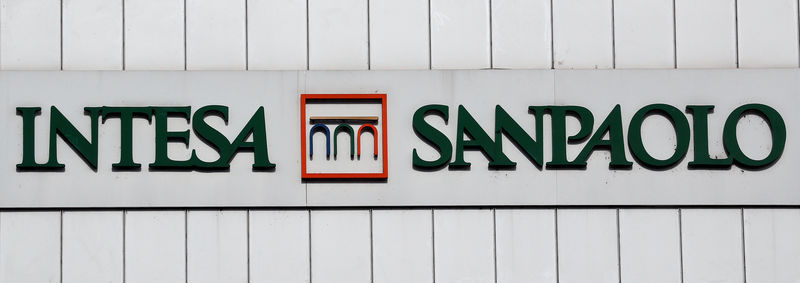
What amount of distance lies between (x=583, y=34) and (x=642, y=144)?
71 cm

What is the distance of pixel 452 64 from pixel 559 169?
33.4 inches

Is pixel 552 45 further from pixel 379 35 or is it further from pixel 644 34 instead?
pixel 379 35
